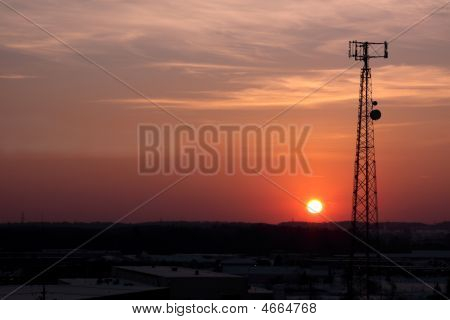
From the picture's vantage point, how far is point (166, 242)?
512 feet

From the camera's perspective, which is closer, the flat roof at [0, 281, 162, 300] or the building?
the flat roof at [0, 281, 162, 300]

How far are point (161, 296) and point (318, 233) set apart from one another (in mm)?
133261

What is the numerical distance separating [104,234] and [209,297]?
132880 millimetres

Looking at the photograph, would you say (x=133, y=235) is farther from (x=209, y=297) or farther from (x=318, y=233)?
(x=209, y=297)

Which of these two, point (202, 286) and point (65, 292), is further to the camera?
point (202, 286)

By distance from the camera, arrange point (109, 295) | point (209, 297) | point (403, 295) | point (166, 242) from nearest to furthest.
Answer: point (109, 295) → point (209, 297) → point (403, 295) → point (166, 242)

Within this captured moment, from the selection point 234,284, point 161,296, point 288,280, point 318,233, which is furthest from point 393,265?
point 318,233

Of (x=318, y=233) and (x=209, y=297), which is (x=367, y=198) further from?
(x=318, y=233)

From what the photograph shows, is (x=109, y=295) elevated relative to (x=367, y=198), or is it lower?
lower

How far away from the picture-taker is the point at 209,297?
1788 inches

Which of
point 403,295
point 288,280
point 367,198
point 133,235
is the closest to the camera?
point 367,198

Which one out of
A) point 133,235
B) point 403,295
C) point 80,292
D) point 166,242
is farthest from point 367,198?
point 133,235

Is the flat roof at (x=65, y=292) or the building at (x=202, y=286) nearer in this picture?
the flat roof at (x=65, y=292)

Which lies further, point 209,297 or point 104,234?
point 104,234
